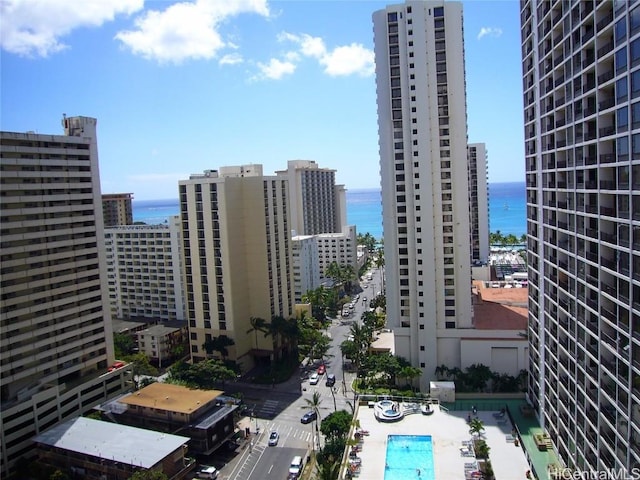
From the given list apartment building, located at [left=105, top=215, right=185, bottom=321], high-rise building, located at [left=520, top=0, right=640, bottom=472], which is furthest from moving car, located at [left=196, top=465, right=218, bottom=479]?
apartment building, located at [left=105, top=215, right=185, bottom=321]

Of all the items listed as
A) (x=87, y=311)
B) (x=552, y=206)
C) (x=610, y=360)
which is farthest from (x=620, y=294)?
(x=87, y=311)

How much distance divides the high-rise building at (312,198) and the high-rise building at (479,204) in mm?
30621

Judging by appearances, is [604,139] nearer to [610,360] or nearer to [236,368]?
[610,360]

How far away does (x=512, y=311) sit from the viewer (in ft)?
148

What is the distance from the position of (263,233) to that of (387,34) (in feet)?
69.1

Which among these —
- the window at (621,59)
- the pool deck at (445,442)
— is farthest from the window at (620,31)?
the pool deck at (445,442)

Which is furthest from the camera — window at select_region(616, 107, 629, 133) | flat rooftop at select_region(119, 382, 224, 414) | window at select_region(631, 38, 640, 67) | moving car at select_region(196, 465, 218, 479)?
flat rooftop at select_region(119, 382, 224, 414)

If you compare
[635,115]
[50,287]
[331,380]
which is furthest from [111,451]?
[635,115]

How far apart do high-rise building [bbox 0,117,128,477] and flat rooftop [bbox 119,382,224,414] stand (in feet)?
11.2

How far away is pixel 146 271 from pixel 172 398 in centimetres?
2927

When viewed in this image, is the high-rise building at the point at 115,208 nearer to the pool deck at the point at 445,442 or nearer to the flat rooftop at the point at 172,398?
the flat rooftop at the point at 172,398

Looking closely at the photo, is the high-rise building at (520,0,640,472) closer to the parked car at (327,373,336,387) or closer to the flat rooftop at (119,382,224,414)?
the parked car at (327,373,336,387)

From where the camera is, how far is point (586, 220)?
21.6m

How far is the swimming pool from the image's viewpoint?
26.9 meters
